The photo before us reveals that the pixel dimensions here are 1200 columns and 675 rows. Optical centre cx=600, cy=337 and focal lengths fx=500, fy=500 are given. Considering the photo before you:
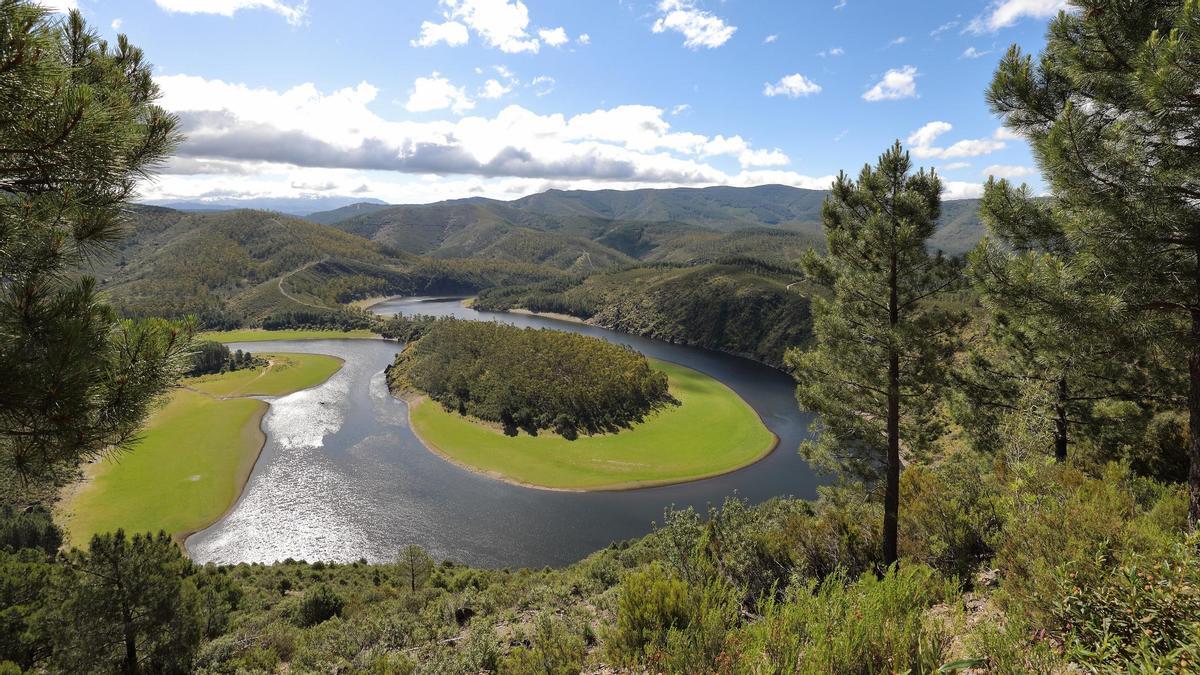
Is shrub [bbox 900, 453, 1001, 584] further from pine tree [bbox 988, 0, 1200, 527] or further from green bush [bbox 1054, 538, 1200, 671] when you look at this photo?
green bush [bbox 1054, 538, 1200, 671]

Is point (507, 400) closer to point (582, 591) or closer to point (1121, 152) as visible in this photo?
point (582, 591)

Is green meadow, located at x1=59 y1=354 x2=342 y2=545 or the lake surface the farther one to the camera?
green meadow, located at x1=59 y1=354 x2=342 y2=545

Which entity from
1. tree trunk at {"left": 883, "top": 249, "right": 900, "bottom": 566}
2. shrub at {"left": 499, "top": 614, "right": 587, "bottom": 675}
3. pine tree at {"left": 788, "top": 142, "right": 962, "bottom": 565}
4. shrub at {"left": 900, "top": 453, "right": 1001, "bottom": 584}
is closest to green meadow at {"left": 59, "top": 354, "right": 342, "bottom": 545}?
shrub at {"left": 499, "top": 614, "right": 587, "bottom": 675}

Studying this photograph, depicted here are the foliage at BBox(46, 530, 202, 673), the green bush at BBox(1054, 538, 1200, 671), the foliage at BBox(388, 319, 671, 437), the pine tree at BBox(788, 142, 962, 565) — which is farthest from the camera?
the foliage at BBox(388, 319, 671, 437)

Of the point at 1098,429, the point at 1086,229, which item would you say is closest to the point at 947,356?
the point at 1098,429

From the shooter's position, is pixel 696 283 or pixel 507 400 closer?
pixel 507 400

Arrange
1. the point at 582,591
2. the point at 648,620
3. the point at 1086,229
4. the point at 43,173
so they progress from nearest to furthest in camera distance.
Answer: the point at 43,173
the point at 648,620
the point at 1086,229
the point at 582,591

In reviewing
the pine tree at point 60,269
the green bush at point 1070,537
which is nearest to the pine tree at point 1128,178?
the green bush at point 1070,537
